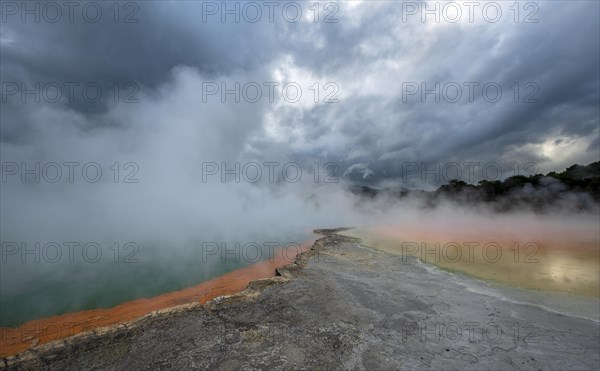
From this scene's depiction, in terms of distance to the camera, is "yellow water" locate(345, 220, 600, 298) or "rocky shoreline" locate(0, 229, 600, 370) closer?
"rocky shoreline" locate(0, 229, 600, 370)

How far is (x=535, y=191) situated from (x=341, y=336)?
4582 centimetres

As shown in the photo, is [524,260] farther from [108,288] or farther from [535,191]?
[535,191]

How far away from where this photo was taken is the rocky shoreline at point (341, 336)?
400 centimetres

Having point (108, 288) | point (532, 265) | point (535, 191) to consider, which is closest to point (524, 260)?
point (532, 265)

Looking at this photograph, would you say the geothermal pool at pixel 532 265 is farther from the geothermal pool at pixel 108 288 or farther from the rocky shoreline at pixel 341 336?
the geothermal pool at pixel 108 288

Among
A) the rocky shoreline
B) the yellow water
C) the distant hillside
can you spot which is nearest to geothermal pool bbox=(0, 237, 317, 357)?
the rocky shoreline

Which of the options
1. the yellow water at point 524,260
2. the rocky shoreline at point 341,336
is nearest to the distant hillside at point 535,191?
the yellow water at point 524,260

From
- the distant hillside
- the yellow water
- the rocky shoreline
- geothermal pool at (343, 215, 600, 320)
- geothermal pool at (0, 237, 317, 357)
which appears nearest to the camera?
the rocky shoreline

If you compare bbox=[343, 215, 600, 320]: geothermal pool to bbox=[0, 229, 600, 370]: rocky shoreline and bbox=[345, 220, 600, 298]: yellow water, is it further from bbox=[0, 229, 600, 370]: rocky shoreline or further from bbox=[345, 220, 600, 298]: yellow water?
bbox=[0, 229, 600, 370]: rocky shoreline

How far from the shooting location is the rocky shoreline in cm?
Result: 400

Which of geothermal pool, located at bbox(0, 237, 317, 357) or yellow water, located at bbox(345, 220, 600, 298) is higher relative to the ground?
yellow water, located at bbox(345, 220, 600, 298)

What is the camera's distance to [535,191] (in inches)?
1437

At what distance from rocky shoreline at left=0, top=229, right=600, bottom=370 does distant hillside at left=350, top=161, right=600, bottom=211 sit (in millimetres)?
37194

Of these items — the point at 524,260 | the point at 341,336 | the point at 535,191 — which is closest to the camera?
the point at 341,336
